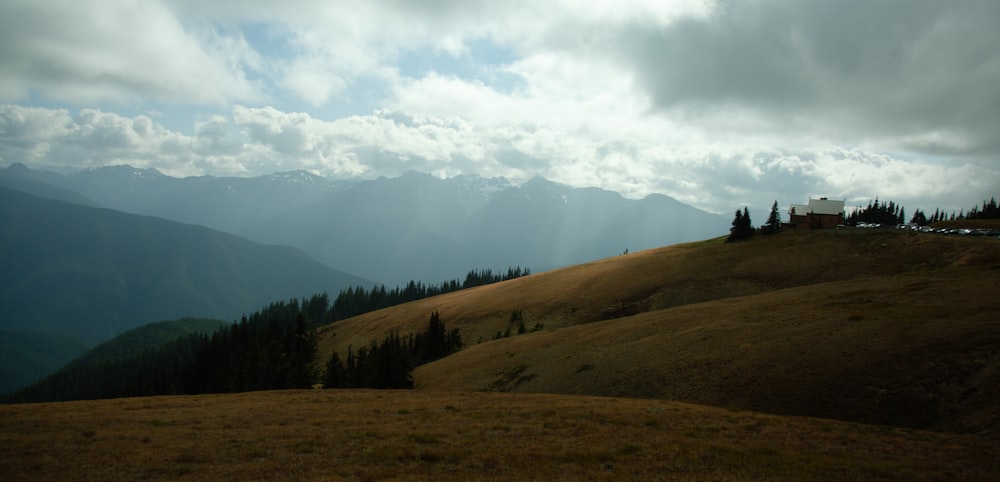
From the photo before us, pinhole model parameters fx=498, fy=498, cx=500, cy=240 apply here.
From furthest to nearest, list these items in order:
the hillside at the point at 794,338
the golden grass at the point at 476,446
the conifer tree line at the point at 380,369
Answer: the conifer tree line at the point at 380,369
the hillside at the point at 794,338
the golden grass at the point at 476,446

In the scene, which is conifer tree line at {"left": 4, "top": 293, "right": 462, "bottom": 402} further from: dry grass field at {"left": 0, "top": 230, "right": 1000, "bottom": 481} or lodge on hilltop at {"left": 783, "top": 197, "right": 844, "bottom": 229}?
lodge on hilltop at {"left": 783, "top": 197, "right": 844, "bottom": 229}

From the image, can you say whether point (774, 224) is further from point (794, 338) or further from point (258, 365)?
point (258, 365)

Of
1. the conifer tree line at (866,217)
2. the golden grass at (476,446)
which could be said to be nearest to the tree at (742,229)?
the conifer tree line at (866,217)

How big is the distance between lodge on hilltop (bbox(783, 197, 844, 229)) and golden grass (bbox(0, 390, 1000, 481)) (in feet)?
307

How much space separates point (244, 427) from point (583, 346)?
35138mm

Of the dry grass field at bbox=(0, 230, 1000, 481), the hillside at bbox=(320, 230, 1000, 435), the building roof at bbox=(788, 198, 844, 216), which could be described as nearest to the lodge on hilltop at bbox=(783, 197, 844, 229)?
the building roof at bbox=(788, 198, 844, 216)

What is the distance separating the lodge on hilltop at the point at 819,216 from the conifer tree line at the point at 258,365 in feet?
256

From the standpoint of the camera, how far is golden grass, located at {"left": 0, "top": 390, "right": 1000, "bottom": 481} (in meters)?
17.8

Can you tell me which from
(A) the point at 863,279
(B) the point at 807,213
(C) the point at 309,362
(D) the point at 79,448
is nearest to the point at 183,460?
(D) the point at 79,448

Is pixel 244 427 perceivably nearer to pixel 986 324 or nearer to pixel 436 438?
pixel 436 438

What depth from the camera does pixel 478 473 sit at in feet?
57.5

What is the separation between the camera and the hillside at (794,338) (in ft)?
97.0

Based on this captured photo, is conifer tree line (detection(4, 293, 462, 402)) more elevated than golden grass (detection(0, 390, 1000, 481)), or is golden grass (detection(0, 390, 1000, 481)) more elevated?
golden grass (detection(0, 390, 1000, 481))

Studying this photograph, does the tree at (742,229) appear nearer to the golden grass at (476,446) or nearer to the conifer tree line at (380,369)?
the conifer tree line at (380,369)
